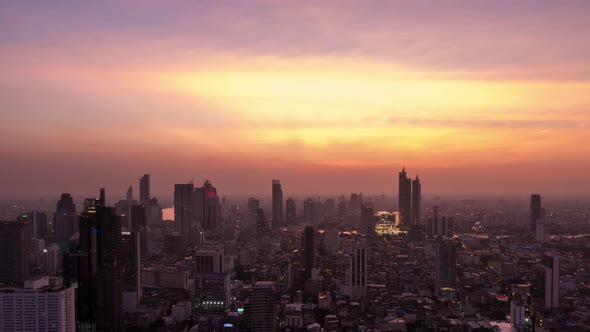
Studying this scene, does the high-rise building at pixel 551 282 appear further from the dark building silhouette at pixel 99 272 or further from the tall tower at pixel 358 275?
the dark building silhouette at pixel 99 272

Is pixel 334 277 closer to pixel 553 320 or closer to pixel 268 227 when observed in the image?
pixel 553 320

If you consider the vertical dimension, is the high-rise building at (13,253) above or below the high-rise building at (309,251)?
above

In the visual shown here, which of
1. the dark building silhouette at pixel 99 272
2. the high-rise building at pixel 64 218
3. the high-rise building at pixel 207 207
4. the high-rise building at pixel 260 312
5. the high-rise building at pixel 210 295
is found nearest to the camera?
the high-rise building at pixel 260 312

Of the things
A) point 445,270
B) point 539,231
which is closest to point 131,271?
point 445,270

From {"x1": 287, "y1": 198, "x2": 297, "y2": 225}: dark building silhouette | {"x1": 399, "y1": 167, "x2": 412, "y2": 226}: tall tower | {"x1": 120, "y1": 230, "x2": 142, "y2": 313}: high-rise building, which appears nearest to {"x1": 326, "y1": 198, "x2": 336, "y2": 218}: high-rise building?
{"x1": 287, "y1": 198, "x2": 297, "y2": 225}: dark building silhouette

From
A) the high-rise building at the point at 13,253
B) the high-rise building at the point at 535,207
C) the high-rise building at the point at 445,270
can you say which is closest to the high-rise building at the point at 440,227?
the high-rise building at the point at 535,207

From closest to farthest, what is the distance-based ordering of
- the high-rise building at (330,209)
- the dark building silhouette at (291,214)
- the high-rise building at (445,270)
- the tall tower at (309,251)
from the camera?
the high-rise building at (445,270), the tall tower at (309,251), the dark building silhouette at (291,214), the high-rise building at (330,209)

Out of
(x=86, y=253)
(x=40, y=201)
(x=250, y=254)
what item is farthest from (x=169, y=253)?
(x=86, y=253)
